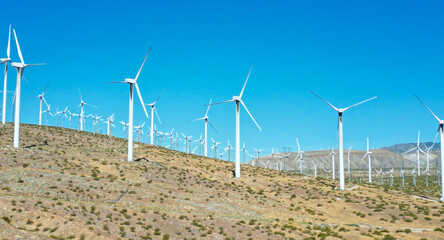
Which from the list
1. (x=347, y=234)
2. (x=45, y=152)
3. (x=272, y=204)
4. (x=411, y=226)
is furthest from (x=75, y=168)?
(x=411, y=226)

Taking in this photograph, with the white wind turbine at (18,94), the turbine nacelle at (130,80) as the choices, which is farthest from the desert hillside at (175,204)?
the turbine nacelle at (130,80)

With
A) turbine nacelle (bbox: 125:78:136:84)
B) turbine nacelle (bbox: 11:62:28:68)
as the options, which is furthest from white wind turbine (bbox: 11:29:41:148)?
turbine nacelle (bbox: 125:78:136:84)

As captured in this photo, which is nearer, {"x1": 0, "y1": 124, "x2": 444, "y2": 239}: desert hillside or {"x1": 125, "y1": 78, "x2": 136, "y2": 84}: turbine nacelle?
{"x1": 0, "y1": 124, "x2": 444, "y2": 239}: desert hillside

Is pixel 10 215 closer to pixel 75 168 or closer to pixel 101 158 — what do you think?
pixel 75 168

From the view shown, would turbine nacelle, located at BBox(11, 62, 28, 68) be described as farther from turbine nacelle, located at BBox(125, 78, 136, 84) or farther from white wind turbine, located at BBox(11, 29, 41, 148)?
turbine nacelle, located at BBox(125, 78, 136, 84)

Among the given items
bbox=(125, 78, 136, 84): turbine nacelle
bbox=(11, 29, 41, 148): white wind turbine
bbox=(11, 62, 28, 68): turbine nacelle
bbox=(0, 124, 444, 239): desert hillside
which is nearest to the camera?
bbox=(0, 124, 444, 239): desert hillside

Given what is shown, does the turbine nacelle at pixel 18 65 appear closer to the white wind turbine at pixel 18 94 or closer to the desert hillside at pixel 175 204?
the white wind turbine at pixel 18 94

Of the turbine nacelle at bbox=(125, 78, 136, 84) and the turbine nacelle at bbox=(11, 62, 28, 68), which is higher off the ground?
the turbine nacelle at bbox=(11, 62, 28, 68)

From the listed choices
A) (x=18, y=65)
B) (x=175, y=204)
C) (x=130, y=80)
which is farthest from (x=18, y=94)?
(x=175, y=204)

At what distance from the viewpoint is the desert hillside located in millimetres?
44469

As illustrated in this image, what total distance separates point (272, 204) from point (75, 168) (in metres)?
31.6

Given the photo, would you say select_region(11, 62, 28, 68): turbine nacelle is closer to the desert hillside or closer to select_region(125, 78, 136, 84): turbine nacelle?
the desert hillside

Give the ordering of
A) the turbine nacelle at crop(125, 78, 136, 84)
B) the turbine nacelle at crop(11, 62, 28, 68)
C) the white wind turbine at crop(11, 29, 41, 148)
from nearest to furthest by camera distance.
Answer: the white wind turbine at crop(11, 29, 41, 148), the turbine nacelle at crop(11, 62, 28, 68), the turbine nacelle at crop(125, 78, 136, 84)

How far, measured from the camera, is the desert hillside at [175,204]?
44.5 metres
